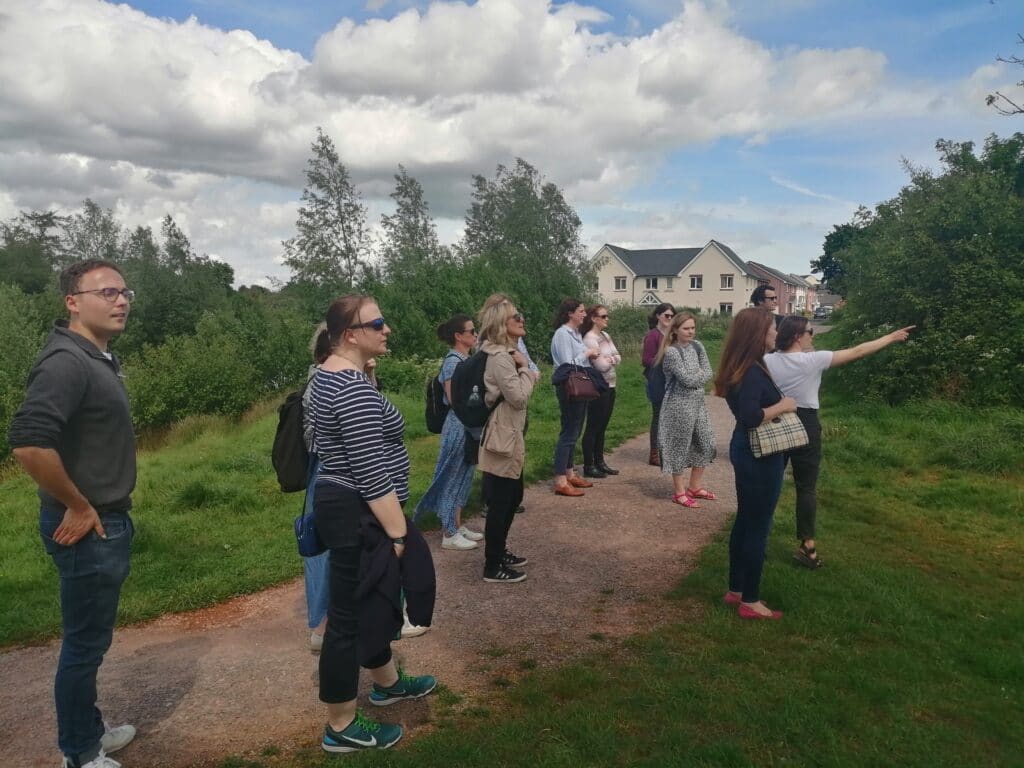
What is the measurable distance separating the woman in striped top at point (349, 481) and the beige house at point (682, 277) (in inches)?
2508

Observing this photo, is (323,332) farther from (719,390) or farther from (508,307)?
(719,390)

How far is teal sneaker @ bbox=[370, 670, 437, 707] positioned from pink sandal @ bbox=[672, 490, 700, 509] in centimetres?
402

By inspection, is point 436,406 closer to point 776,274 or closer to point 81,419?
point 81,419

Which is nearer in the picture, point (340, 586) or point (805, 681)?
point (340, 586)

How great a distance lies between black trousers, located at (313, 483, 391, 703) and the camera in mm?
2879

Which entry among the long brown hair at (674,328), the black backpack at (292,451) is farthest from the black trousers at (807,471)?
the black backpack at (292,451)

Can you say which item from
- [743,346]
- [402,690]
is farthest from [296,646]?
[743,346]

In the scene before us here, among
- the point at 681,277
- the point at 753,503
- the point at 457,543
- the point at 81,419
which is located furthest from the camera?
the point at 681,277

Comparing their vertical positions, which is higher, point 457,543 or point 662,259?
point 662,259

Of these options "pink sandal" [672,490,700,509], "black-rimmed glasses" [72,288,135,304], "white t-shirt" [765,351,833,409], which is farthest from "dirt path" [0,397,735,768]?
"black-rimmed glasses" [72,288,135,304]

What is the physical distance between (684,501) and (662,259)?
67.2 metres

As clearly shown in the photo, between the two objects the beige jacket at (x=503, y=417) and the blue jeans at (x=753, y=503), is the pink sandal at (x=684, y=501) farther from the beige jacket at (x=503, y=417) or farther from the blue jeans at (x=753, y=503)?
the beige jacket at (x=503, y=417)

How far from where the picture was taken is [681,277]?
6906cm

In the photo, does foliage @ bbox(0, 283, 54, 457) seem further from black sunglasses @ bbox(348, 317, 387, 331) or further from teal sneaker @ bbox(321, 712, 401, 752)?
black sunglasses @ bbox(348, 317, 387, 331)
